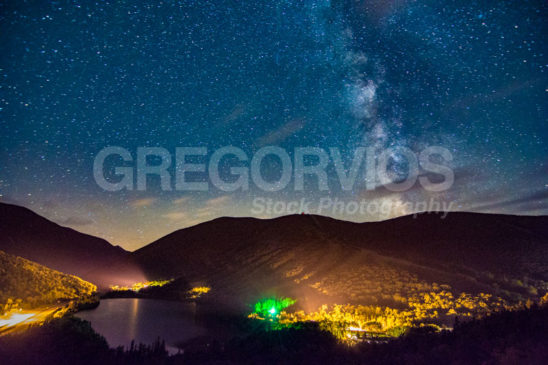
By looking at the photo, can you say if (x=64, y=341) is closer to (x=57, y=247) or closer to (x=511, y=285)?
(x=511, y=285)

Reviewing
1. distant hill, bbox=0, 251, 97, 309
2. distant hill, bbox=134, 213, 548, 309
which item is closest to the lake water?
distant hill, bbox=0, 251, 97, 309

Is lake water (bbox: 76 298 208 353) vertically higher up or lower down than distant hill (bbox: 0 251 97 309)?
lower down

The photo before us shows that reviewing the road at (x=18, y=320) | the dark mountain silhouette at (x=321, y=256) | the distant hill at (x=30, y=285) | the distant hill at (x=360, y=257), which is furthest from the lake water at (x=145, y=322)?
the distant hill at (x=360, y=257)

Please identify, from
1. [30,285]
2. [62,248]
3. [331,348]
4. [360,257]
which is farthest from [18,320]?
[62,248]

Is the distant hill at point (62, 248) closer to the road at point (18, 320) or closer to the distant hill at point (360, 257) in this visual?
the distant hill at point (360, 257)

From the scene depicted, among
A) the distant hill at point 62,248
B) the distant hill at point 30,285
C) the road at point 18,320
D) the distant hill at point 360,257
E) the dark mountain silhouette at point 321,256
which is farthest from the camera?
the distant hill at point 62,248

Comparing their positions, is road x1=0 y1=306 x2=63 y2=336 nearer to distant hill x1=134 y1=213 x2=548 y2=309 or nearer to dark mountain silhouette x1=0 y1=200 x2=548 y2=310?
distant hill x1=134 y1=213 x2=548 y2=309

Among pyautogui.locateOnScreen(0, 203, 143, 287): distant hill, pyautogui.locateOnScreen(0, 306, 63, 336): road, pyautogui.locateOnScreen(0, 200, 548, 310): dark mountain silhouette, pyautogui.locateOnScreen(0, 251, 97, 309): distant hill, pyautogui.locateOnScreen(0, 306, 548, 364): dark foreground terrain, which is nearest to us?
pyautogui.locateOnScreen(0, 306, 548, 364): dark foreground terrain

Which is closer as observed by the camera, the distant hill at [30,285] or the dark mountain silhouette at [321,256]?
the distant hill at [30,285]
